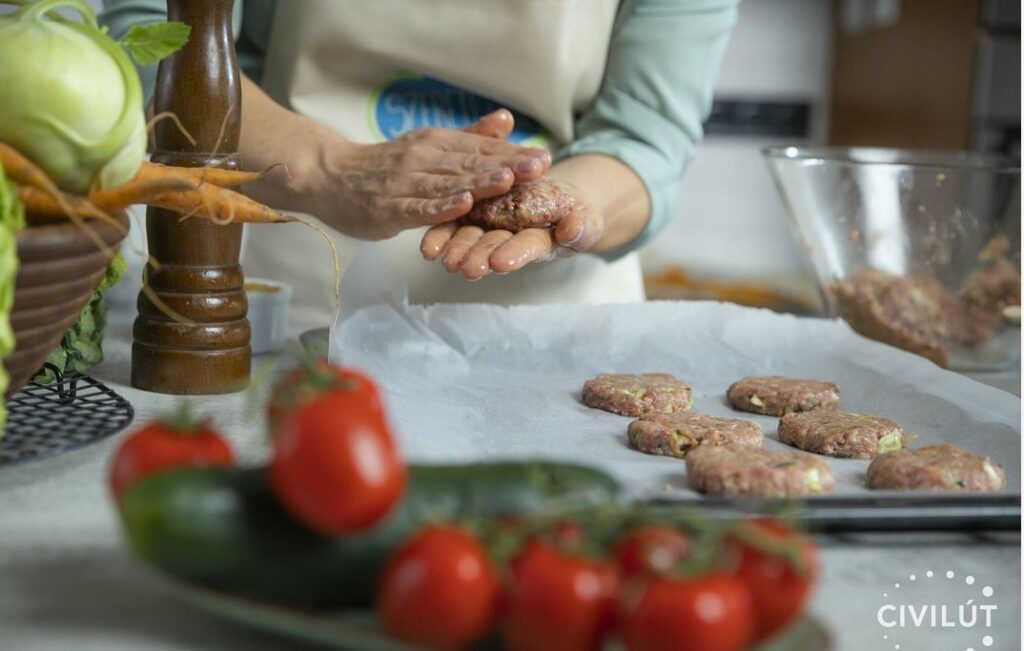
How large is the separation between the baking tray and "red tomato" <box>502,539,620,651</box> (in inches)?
19.7

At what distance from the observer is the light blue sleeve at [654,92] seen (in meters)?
2.03

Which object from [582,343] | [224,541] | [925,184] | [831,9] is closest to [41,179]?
[224,541]

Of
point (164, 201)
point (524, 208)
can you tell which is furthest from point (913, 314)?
point (164, 201)

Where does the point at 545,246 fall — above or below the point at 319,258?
above

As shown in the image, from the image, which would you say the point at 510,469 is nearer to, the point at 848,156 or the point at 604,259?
the point at 604,259

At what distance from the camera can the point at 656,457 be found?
51.9 inches

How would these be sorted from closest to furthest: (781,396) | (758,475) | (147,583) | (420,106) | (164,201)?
(147,583) < (758,475) < (164,201) < (781,396) < (420,106)

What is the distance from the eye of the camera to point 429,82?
2021mm

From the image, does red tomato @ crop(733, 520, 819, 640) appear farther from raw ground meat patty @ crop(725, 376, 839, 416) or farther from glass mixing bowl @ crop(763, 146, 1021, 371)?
glass mixing bowl @ crop(763, 146, 1021, 371)

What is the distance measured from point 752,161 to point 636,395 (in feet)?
10.5

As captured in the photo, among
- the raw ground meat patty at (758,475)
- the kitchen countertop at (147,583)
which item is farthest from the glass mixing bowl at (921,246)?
the kitchen countertop at (147,583)

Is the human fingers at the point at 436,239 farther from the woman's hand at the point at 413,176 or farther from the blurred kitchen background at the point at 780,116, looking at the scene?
the blurred kitchen background at the point at 780,116

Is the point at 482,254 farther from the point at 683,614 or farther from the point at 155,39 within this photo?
the point at 683,614

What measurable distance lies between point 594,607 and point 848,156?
5.43 ft
